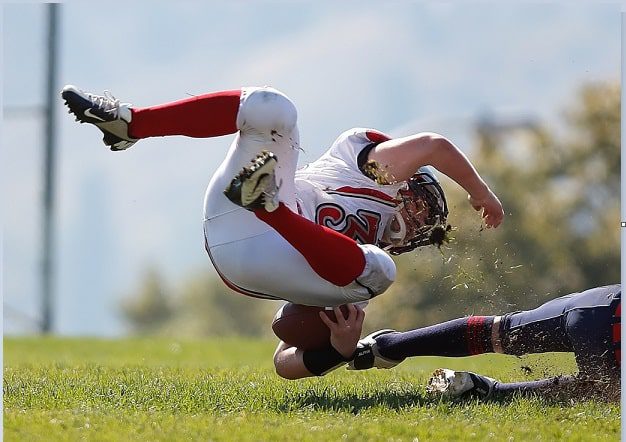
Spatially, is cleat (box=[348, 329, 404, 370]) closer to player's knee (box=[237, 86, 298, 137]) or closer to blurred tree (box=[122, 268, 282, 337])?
player's knee (box=[237, 86, 298, 137])

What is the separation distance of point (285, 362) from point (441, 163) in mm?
623

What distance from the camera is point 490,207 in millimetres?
2521

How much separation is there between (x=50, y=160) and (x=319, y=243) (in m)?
5.83

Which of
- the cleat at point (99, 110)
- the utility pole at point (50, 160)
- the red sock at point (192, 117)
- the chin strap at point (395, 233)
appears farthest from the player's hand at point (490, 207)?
the utility pole at point (50, 160)

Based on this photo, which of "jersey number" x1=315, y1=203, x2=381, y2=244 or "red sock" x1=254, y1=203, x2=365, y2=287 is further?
"jersey number" x1=315, y1=203, x2=381, y2=244

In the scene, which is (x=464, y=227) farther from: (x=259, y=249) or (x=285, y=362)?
(x=259, y=249)

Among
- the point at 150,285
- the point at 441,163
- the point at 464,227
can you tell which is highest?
the point at 441,163

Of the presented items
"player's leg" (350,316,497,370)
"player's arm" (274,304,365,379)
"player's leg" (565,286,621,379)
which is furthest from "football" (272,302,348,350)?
"player's leg" (565,286,621,379)

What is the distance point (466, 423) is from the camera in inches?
86.9

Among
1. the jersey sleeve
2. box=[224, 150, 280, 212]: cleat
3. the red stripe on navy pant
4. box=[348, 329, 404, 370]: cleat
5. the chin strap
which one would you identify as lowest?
box=[348, 329, 404, 370]: cleat

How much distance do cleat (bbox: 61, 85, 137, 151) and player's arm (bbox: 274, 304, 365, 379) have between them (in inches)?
24.9

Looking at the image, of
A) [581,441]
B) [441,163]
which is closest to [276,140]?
[441,163]

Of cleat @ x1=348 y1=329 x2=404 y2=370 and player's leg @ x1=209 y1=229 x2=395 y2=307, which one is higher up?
player's leg @ x1=209 y1=229 x2=395 y2=307

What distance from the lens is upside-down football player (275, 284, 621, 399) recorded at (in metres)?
2.43
